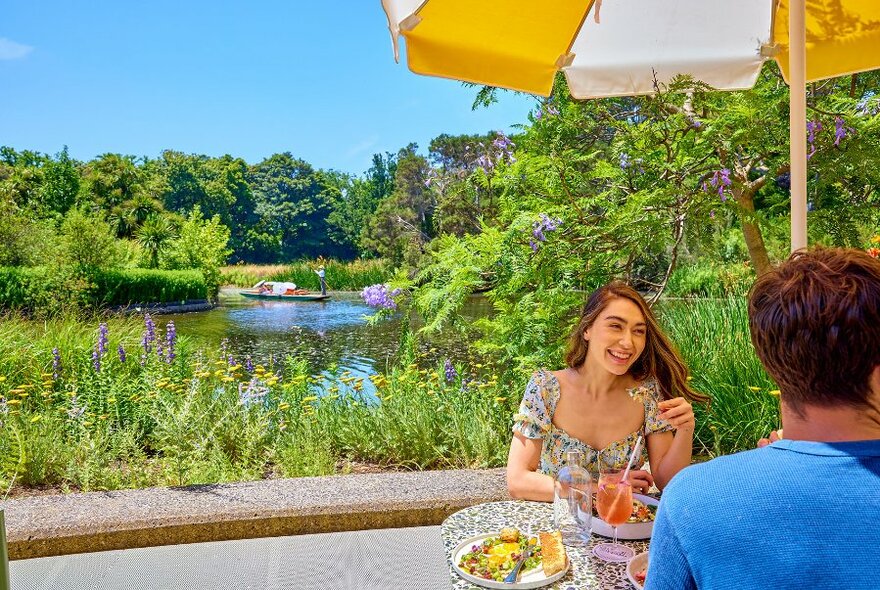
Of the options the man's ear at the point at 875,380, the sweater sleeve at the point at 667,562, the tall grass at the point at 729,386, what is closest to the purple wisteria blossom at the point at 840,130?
the tall grass at the point at 729,386

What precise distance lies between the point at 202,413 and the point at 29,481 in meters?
0.79

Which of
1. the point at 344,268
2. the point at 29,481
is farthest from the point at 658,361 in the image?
the point at 344,268

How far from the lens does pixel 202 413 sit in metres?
3.41

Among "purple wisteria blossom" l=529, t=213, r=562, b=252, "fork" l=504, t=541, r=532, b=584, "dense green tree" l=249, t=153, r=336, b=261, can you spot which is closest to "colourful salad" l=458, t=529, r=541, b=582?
"fork" l=504, t=541, r=532, b=584

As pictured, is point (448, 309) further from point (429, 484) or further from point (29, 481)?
point (29, 481)

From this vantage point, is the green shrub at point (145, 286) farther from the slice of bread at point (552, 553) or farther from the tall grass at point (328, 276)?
the slice of bread at point (552, 553)

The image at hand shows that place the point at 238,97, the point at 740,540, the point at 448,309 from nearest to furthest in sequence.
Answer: the point at 740,540 < the point at 448,309 < the point at 238,97

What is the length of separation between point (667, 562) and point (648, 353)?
1.24 meters

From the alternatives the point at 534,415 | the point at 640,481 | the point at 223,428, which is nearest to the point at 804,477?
the point at 640,481

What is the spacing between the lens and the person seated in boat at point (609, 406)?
174 cm

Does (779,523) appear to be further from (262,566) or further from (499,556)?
(262,566)

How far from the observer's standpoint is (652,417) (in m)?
1.81

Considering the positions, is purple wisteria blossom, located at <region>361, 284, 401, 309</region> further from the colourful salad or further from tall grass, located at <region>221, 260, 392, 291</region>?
tall grass, located at <region>221, 260, 392, 291</region>

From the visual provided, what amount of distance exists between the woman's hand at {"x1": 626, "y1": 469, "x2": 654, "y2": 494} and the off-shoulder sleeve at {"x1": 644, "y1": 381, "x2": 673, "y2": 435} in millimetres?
201
